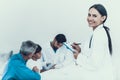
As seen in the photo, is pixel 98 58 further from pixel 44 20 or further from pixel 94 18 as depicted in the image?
pixel 44 20

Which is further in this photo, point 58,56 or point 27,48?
point 58,56

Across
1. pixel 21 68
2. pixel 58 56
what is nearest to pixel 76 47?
pixel 58 56

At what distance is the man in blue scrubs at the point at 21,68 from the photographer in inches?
73.2

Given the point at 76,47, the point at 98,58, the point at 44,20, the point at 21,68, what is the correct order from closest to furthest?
the point at 21,68
the point at 98,58
the point at 76,47
the point at 44,20

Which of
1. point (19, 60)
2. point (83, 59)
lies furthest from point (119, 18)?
point (19, 60)

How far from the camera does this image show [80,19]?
2.28 metres

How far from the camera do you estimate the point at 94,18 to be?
6.86ft

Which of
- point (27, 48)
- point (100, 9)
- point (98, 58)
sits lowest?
point (98, 58)

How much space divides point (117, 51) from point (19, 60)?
0.62 metres

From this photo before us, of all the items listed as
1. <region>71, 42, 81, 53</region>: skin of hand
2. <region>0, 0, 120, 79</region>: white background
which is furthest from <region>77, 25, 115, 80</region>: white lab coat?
<region>0, 0, 120, 79</region>: white background

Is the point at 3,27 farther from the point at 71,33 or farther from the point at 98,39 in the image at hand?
the point at 98,39

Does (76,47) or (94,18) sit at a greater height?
A: (94,18)

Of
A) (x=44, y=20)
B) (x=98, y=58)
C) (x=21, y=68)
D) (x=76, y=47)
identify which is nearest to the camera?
(x=21, y=68)

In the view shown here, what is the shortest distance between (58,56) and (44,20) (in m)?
0.25
